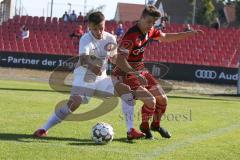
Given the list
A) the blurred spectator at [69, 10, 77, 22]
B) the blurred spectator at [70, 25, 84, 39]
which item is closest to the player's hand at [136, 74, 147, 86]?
the blurred spectator at [70, 25, 84, 39]

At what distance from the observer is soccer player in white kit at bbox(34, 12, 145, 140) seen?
26.5ft

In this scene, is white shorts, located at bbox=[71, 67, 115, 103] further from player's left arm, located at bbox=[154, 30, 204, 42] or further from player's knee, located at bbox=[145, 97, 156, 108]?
player's left arm, located at bbox=[154, 30, 204, 42]

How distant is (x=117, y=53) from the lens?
823 centimetres

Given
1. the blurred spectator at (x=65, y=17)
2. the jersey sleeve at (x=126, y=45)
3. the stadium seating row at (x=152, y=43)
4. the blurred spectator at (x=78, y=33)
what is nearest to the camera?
the jersey sleeve at (x=126, y=45)

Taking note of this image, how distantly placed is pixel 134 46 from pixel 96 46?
0.55m

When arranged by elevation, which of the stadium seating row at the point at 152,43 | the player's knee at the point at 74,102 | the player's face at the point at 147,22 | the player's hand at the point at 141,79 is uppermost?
the player's face at the point at 147,22

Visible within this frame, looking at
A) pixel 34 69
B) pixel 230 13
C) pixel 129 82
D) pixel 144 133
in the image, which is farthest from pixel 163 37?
pixel 230 13

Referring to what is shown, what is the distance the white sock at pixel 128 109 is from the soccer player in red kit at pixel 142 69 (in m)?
0.13

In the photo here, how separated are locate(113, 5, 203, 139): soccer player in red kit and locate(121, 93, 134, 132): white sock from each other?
0.43 feet

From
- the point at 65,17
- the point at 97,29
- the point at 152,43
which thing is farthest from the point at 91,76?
the point at 65,17

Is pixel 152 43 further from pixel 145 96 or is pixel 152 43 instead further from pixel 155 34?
pixel 145 96

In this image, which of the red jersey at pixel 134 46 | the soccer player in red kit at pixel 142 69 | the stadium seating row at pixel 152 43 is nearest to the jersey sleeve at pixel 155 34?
the soccer player in red kit at pixel 142 69

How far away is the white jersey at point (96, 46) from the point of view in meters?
7.97

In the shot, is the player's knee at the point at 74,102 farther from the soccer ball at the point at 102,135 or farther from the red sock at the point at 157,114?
the red sock at the point at 157,114
